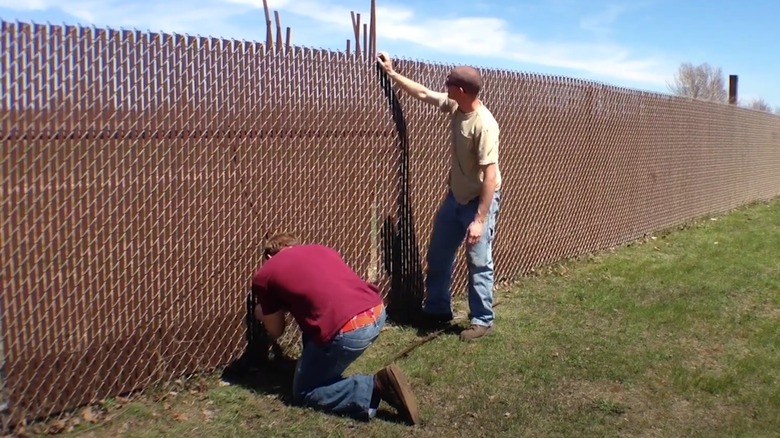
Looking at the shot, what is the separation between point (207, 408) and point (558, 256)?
5053 millimetres

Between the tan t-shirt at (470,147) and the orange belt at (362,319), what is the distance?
162cm

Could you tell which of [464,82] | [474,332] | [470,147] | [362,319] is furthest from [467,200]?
[362,319]

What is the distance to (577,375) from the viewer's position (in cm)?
518

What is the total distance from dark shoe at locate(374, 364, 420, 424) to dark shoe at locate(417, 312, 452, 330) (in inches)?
68.9

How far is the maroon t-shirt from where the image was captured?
429cm

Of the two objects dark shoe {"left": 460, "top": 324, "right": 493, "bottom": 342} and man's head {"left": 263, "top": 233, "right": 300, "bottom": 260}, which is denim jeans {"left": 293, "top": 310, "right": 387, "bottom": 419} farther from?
dark shoe {"left": 460, "top": 324, "right": 493, "bottom": 342}

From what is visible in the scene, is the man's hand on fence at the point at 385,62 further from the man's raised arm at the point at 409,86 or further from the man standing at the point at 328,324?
the man standing at the point at 328,324

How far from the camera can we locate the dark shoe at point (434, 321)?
6.13 metres

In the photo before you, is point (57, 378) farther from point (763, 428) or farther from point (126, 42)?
point (763, 428)

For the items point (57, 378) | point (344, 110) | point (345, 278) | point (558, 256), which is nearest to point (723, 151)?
point (558, 256)

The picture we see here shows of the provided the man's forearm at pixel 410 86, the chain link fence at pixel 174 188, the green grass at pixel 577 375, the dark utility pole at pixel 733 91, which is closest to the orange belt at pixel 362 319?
the green grass at pixel 577 375

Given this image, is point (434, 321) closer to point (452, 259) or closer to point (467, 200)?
point (452, 259)

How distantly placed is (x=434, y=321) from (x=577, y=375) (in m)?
1.38

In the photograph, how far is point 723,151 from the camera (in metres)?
14.1
